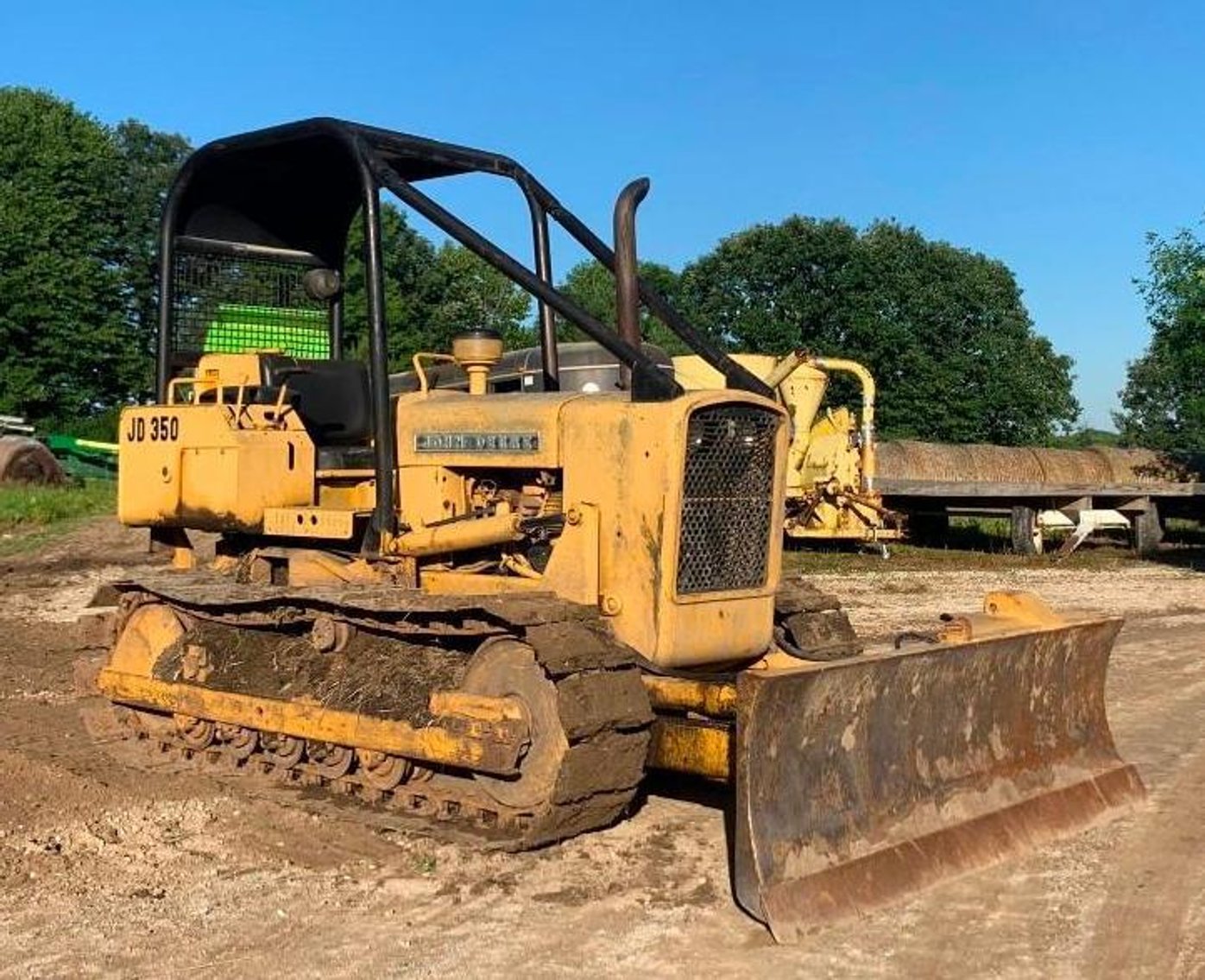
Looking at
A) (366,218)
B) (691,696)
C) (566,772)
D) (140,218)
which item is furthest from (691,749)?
(140,218)

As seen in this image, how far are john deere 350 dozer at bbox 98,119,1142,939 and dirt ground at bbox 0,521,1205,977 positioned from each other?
0.22 meters

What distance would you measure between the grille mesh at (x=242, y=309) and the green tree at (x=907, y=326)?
40.5 metres

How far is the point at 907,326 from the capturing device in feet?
161

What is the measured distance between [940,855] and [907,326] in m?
44.8

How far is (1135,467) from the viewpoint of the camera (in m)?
24.1

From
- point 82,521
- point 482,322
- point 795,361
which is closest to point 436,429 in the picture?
point 795,361

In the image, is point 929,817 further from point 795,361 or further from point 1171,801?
point 795,361

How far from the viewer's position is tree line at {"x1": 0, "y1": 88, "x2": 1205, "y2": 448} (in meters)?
44.8

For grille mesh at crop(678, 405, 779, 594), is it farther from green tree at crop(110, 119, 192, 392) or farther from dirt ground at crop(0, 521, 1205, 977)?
green tree at crop(110, 119, 192, 392)

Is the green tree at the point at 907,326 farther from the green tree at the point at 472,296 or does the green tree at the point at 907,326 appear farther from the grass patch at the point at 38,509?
the grass patch at the point at 38,509

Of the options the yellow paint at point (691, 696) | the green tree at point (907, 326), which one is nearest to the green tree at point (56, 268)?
the green tree at point (907, 326)

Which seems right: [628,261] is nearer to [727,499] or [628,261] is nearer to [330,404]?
[727,499]

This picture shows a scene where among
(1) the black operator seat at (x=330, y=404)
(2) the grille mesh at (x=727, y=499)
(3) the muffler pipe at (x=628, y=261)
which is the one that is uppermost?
(3) the muffler pipe at (x=628, y=261)

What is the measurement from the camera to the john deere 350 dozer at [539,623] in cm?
551
